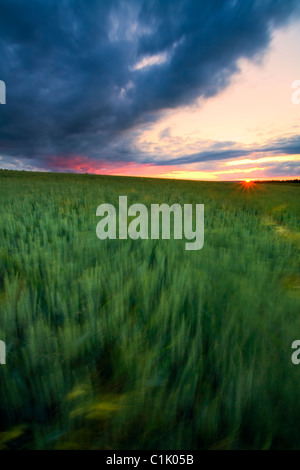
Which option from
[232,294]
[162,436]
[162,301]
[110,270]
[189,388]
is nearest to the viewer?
[162,436]

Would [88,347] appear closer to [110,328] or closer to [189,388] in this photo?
[110,328]

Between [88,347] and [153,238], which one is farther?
[153,238]

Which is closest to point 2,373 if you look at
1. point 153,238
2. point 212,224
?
point 153,238

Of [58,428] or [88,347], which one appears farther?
[88,347]

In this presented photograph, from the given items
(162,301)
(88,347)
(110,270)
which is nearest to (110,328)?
(88,347)

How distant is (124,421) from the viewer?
0.66 metres

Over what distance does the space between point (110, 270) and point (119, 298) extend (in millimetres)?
391

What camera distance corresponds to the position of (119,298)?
1163mm

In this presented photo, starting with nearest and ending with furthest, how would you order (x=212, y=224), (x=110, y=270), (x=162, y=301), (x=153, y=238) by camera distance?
(x=162, y=301)
(x=110, y=270)
(x=153, y=238)
(x=212, y=224)

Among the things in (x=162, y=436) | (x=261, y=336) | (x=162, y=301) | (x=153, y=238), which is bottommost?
(x=162, y=436)

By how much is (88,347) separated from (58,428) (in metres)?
0.27

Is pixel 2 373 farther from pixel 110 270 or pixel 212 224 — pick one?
pixel 212 224

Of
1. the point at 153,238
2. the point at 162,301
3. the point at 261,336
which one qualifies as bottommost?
the point at 261,336

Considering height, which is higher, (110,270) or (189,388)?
(110,270)
